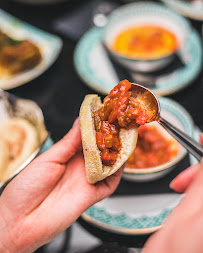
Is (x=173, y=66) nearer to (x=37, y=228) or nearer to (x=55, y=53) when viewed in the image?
(x=55, y=53)

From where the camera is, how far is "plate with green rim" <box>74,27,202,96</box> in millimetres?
2615

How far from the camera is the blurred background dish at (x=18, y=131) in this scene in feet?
7.32

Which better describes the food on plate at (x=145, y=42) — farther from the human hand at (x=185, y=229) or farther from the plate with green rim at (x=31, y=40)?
the human hand at (x=185, y=229)

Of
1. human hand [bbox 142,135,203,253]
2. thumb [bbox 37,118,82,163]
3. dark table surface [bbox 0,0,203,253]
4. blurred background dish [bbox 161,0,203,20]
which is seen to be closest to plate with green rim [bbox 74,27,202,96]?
dark table surface [bbox 0,0,203,253]

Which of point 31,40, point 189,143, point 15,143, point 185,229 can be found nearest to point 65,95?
point 15,143

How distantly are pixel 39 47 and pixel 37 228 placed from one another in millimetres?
2195

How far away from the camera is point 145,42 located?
3.08 m

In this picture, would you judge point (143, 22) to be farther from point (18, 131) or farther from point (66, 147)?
point (66, 147)

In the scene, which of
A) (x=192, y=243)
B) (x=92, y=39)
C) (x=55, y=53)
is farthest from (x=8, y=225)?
(x=92, y=39)

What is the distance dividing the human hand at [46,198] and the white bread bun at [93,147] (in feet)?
0.43

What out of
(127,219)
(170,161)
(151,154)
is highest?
(170,161)

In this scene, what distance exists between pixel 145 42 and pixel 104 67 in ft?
1.67

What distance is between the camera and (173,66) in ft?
9.39

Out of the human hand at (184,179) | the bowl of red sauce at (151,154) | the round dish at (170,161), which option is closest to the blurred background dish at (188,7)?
the round dish at (170,161)
